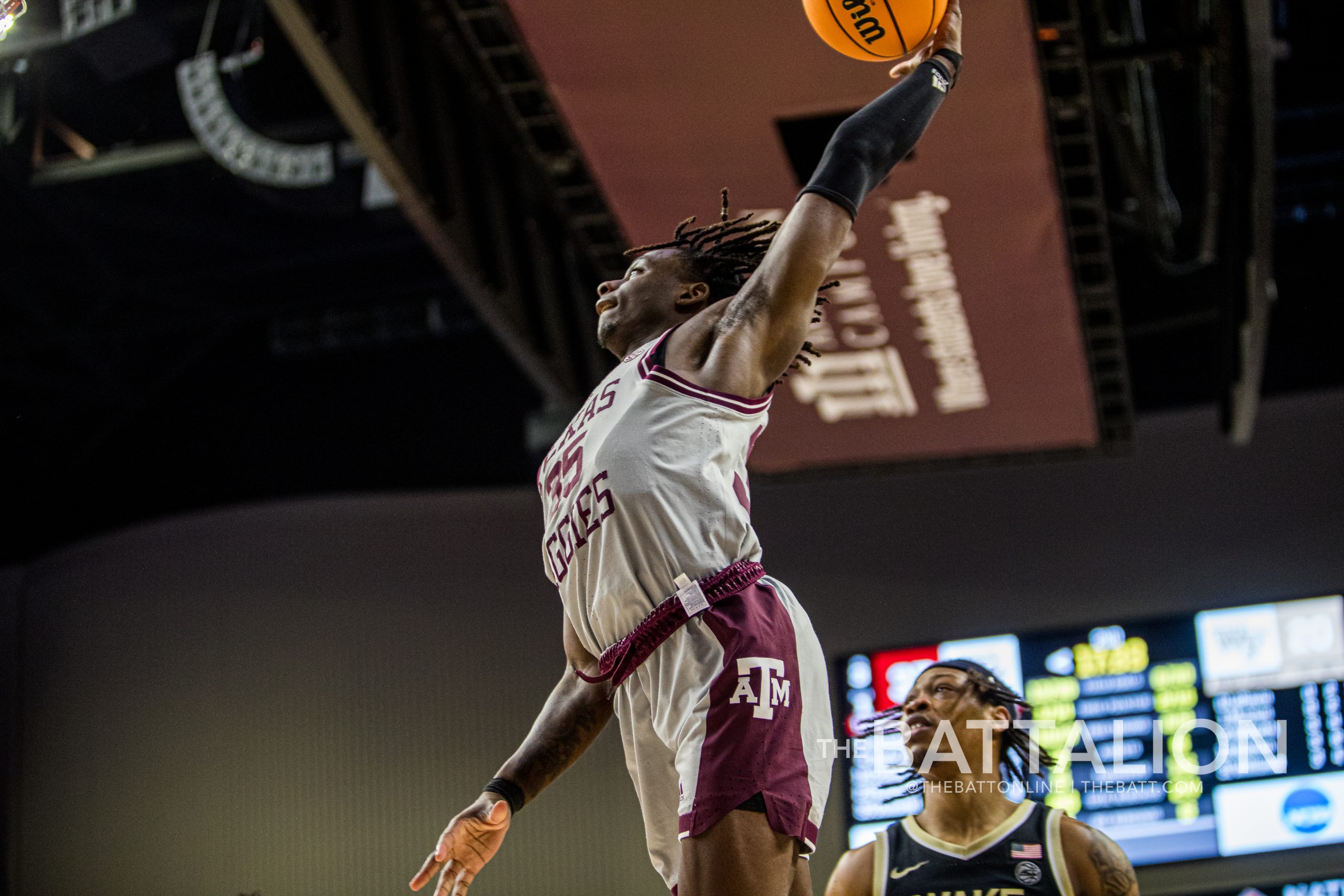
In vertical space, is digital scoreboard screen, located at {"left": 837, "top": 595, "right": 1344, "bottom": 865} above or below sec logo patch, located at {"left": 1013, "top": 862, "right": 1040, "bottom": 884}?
above

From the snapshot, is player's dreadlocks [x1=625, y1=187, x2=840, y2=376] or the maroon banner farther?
the maroon banner

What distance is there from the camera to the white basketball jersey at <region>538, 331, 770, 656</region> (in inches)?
88.0

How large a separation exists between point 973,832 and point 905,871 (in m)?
0.22

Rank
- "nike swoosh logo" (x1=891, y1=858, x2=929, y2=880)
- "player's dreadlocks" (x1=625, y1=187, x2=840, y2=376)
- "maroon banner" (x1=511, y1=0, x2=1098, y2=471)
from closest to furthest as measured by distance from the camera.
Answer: "player's dreadlocks" (x1=625, y1=187, x2=840, y2=376)
"nike swoosh logo" (x1=891, y1=858, x2=929, y2=880)
"maroon banner" (x1=511, y1=0, x2=1098, y2=471)

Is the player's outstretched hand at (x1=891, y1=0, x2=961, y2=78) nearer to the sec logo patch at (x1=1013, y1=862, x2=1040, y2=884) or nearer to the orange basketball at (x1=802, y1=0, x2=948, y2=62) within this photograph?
the orange basketball at (x1=802, y1=0, x2=948, y2=62)

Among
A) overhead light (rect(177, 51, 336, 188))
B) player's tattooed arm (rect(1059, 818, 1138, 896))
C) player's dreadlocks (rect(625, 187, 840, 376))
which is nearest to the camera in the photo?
player's dreadlocks (rect(625, 187, 840, 376))

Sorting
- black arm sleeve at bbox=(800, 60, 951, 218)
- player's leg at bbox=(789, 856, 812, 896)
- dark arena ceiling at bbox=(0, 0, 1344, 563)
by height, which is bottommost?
player's leg at bbox=(789, 856, 812, 896)

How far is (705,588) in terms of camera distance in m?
2.21

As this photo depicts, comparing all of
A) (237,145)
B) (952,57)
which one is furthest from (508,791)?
(237,145)

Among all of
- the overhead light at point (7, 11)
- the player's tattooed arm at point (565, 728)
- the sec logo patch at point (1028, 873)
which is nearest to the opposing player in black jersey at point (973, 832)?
the sec logo patch at point (1028, 873)

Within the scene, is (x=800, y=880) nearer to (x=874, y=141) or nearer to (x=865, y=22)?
(x=874, y=141)

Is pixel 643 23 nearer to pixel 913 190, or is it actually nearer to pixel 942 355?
pixel 913 190

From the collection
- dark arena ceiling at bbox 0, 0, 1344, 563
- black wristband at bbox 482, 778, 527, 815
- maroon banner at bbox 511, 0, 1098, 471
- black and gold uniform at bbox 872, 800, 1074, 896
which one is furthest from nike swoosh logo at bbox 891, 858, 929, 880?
dark arena ceiling at bbox 0, 0, 1344, 563

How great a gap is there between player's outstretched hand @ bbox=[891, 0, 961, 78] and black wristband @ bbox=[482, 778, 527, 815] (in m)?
1.53
